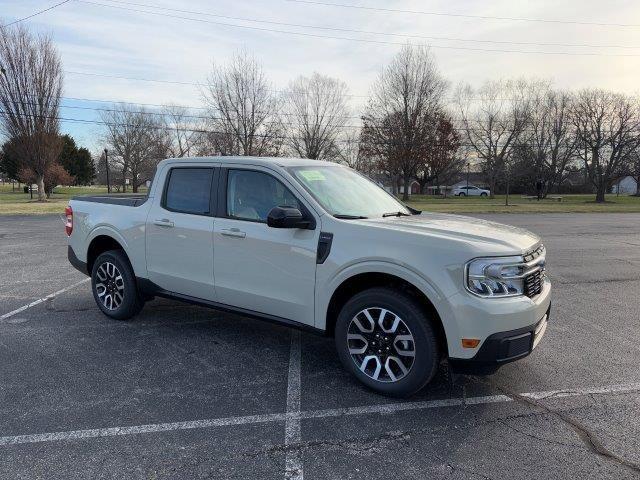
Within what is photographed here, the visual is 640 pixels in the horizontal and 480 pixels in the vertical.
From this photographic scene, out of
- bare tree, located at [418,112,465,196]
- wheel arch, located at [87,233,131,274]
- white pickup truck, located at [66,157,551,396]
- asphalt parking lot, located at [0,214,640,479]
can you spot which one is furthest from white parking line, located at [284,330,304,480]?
bare tree, located at [418,112,465,196]

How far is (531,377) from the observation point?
401 cm

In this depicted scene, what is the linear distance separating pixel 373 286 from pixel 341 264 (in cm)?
32

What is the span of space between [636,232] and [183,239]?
17.2 meters

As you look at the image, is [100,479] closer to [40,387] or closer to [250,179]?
[40,387]

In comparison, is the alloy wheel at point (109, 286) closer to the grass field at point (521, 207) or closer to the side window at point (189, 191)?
the side window at point (189, 191)

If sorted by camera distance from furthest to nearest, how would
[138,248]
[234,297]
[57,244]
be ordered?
[57,244], [138,248], [234,297]

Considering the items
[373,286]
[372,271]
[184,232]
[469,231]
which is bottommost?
[373,286]

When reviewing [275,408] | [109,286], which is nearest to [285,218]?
[275,408]

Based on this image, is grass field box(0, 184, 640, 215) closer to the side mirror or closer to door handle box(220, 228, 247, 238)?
door handle box(220, 228, 247, 238)

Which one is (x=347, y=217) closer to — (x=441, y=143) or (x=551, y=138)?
(x=441, y=143)

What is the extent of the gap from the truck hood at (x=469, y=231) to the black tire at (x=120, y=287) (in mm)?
2927

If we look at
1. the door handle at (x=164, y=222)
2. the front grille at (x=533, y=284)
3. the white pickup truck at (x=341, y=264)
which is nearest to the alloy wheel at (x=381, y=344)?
the white pickup truck at (x=341, y=264)

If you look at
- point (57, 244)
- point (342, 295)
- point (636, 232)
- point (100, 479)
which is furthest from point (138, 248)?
point (636, 232)

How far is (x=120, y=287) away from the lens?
544 cm
